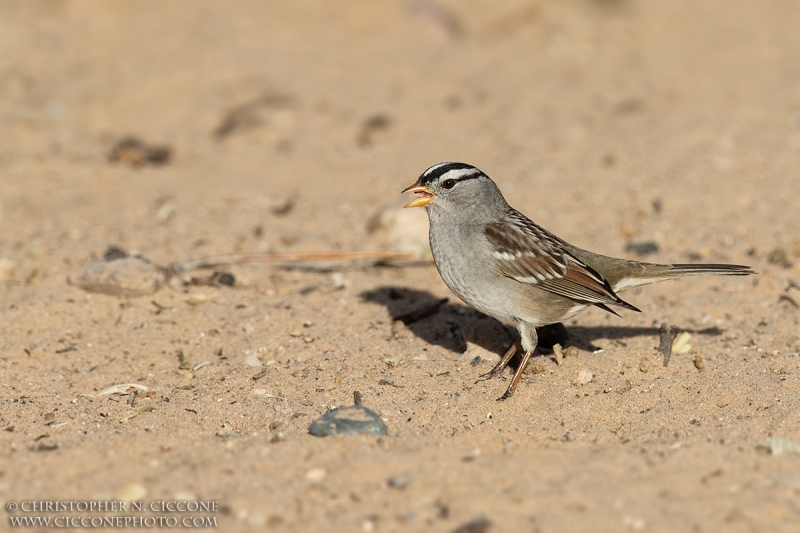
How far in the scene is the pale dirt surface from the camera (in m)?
4.20

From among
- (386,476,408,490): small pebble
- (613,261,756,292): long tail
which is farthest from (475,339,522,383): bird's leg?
(386,476,408,490): small pebble

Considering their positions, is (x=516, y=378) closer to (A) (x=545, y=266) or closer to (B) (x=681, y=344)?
(A) (x=545, y=266)

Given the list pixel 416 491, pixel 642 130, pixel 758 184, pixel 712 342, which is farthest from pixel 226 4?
pixel 416 491

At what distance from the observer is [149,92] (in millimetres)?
11156

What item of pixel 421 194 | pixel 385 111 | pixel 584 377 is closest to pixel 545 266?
pixel 584 377

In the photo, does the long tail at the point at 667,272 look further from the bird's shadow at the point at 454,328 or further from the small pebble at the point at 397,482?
the small pebble at the point at 397,482

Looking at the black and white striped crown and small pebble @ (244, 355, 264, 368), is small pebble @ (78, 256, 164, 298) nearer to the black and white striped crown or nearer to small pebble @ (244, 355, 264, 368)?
small pebble @ (244, 355, 264, 368)

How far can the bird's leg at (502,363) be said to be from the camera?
234 inches

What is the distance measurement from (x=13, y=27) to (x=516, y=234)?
9.26 metres

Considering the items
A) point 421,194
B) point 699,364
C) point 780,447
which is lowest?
point 699,364

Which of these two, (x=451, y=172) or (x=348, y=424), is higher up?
(x=451, y=172)

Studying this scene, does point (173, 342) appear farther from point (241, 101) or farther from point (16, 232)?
point (241, 101)

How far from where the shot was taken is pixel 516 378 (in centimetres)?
572

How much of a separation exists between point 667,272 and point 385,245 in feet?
9.05
